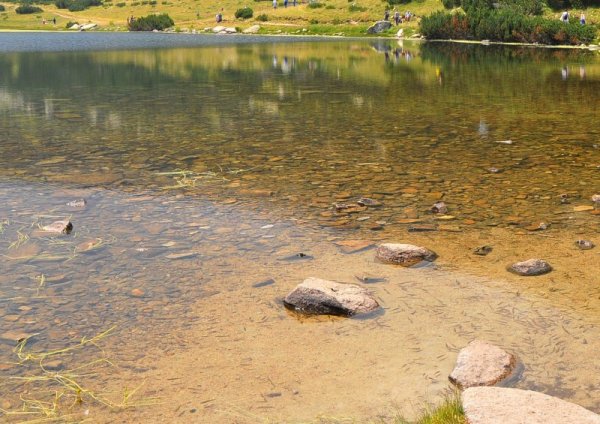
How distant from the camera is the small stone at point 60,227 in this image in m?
8.92

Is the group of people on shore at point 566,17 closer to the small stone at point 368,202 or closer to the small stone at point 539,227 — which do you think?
the small stone at point 368,202

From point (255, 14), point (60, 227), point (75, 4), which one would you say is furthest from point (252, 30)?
point (60, 227)

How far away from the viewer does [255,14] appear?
4031 inches

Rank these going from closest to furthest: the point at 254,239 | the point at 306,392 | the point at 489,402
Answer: the point at 489,402 → the point at 306,392 → the point at 254,239

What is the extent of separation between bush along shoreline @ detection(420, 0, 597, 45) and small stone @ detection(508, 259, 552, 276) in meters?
51.0

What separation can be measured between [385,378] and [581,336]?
175 centimetres

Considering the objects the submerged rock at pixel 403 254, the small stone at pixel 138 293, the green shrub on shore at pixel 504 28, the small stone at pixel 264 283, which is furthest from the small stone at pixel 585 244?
the green shrub on shore at pixel 504 28

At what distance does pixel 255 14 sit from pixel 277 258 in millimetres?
98382

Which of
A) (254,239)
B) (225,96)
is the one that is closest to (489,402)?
(254,239)

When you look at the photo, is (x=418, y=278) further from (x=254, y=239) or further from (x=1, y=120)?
(x=1, y=120)

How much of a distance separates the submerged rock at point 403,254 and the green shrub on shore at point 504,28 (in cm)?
5087

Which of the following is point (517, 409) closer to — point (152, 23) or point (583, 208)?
point (583, 208)

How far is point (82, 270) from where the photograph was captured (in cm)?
775

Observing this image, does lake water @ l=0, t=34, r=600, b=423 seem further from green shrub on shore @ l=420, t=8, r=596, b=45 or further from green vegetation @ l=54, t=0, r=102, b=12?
green vegetation @ l=54, t=0, r=102, b=12
